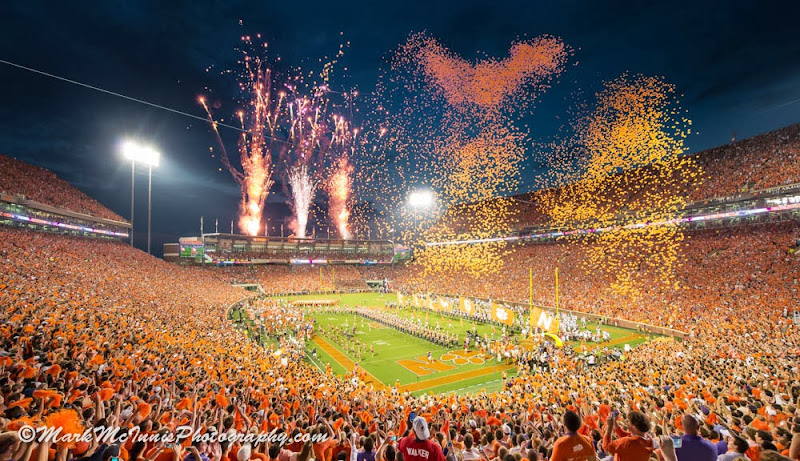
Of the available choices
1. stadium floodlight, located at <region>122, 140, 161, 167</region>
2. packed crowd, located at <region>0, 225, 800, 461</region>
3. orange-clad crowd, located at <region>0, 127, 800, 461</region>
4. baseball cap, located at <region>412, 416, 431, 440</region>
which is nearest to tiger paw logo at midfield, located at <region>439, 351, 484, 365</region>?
packed crowd, located at <region>0, 225, 800, 461</region>

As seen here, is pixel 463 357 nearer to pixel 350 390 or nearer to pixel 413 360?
pixel 413 360

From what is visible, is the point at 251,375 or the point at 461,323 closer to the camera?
the point at 251,375

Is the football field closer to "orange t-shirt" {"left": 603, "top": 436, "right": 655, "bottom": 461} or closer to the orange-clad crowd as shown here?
the orange-clad crowd

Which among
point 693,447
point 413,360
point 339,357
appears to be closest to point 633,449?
point 693,447

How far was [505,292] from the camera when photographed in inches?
1769

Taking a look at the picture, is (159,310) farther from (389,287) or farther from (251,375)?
(389,287)

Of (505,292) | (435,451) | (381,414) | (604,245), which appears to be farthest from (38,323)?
(604,245)

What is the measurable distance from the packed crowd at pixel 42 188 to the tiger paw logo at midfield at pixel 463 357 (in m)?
38.6

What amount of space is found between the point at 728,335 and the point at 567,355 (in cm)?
713

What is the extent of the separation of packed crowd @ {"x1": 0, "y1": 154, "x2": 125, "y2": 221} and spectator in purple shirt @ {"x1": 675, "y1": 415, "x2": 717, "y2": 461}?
45.4 m

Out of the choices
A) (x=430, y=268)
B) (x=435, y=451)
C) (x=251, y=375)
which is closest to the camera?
(x=435, y=451)

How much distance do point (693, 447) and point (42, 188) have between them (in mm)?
50961

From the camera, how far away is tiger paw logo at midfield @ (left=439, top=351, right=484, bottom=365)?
838 inches

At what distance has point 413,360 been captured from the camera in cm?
2200
